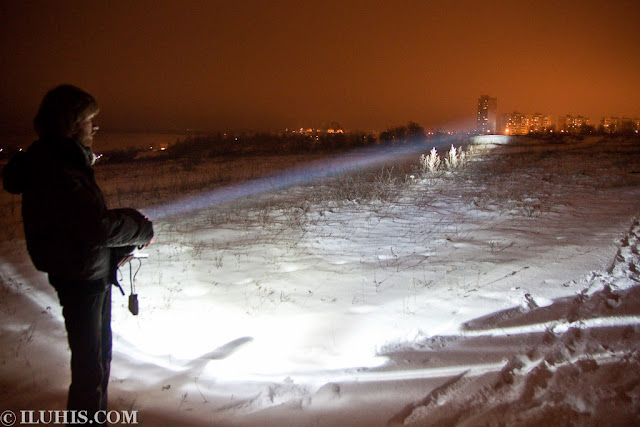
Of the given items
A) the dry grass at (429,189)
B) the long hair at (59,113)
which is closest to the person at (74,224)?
the long hair at (59,113)

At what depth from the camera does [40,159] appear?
5.86 ft

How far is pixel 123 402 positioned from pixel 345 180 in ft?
37.9

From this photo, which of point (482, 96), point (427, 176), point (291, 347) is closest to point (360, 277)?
point (291, 347)

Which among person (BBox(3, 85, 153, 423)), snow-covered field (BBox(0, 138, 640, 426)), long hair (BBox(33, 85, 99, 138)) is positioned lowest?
snow-covered field (BBox(0, 138, 640, 426))

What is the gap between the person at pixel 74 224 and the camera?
1812 millimetres

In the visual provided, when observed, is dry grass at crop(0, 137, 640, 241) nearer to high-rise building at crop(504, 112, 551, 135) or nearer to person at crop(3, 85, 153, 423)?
person at crop(3, 85, 153, 423)

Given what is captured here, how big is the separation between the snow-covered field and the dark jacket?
125 cm

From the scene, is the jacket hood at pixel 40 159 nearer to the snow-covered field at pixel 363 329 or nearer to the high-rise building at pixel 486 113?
the snow-covered field at pixel 363 329

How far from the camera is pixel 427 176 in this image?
1409 centimetres

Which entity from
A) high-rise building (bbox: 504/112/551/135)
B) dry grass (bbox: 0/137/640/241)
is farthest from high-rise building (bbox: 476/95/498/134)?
dry grass (bbox: 0/137/640/241)

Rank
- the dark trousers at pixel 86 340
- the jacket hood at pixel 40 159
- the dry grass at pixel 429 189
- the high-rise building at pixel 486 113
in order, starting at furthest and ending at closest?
1. the high-rise building at pixel 486 113
2. the dry grass at pixel 429 189
3. the dark trousers at pixel 86 340
4. the jacket hood at pixel 40 159

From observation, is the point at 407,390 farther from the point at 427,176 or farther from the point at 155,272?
the point at 427,176

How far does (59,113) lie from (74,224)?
0.56m

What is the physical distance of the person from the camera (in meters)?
1.81
